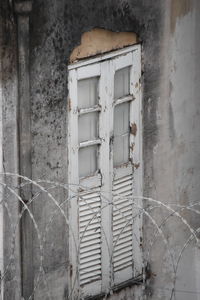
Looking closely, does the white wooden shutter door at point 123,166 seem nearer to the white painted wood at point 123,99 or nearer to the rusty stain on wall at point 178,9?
the white painted wood at point 123,99

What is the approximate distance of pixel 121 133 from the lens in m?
12.6

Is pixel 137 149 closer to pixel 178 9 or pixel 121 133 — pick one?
pixel 121 133

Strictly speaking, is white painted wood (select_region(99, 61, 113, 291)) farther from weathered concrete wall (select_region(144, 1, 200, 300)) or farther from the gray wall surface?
weathered concrete wall (select_region(144, 1, 200, 300))

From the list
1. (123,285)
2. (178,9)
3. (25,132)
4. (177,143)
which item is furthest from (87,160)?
(178,9)

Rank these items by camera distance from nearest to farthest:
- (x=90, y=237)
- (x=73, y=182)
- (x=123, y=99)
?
(x=73, y=182) → (x=123, y=99) → (x=90, y=237)

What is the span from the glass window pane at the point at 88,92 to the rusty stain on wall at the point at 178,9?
47.8 inches

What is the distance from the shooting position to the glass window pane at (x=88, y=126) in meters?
12.1

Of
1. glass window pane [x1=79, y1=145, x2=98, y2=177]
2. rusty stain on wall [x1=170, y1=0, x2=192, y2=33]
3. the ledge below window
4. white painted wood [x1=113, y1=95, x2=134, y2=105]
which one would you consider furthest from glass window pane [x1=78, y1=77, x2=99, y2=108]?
the ledge below window

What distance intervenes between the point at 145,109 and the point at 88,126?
82 centimetres

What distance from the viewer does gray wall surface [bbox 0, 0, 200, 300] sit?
448 inches

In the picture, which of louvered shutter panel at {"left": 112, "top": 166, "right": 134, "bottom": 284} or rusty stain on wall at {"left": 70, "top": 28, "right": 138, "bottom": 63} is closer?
rusty stain on wall at {"left": 70, "top": 28, "right": 138, "bottom": 63}

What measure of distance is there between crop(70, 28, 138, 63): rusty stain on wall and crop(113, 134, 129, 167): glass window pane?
98 centimetres

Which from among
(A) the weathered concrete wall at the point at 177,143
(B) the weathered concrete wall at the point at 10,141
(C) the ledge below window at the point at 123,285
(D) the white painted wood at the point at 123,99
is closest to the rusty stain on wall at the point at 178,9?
(A) the weathered concrete wall at the point at 177,143

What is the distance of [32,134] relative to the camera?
1157 centimetres
